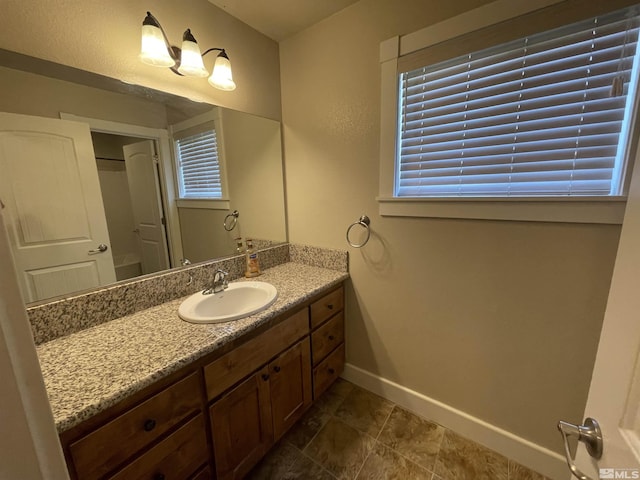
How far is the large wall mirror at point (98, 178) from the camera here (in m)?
0.97

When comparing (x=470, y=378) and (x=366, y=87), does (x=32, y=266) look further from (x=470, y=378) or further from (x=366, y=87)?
(x=470, y=378)

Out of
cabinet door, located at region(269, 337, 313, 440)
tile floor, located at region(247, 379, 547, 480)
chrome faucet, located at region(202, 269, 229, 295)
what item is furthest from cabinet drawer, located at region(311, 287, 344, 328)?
tile floor, located at region(247, 379, 547, 480)

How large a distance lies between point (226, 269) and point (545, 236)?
161cm

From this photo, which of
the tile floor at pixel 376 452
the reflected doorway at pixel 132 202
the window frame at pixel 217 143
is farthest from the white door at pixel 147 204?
the tile floor at pixel 376 452

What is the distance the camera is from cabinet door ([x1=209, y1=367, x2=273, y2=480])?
1057mm

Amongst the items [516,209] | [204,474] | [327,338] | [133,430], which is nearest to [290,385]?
[327,338]

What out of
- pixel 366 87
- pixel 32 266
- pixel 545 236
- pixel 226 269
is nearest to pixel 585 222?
pixel 545 236

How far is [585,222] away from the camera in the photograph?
1.05 meters

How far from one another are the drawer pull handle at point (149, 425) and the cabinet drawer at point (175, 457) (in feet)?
A: 0.25

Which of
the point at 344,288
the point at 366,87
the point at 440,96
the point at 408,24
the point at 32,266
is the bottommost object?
the point at 344,288

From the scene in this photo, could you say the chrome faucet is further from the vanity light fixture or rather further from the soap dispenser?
the vanity light fixture

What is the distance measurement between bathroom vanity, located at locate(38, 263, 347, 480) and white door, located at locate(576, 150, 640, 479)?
1.00 metres

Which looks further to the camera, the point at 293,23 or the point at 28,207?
the point at 293,23

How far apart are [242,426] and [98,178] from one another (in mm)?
1216
